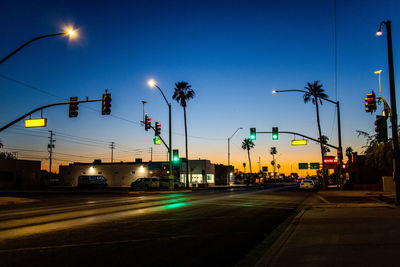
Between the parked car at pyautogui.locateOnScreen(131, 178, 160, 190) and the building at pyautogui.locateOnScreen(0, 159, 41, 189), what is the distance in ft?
73.5

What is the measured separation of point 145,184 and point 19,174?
24.4 m

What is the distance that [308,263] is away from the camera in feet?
19.2

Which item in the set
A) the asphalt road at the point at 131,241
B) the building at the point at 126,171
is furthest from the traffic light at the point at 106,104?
the building at the point at 126,171

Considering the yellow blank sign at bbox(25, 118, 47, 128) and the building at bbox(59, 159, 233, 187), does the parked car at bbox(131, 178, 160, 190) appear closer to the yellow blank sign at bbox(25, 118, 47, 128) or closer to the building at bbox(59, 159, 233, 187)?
the building at bbox(59, 159, 233, 187)

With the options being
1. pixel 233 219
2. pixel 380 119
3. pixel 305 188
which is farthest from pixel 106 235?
pixel 305 188

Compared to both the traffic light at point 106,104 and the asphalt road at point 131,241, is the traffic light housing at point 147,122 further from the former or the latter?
the asphalt road at point 131,241

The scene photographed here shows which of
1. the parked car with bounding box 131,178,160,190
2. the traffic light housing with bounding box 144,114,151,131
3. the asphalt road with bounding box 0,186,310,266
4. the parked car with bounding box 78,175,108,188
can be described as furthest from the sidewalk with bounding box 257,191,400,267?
the parked car with bounding box 78,175,108,188

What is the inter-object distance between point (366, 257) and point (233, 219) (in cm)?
734

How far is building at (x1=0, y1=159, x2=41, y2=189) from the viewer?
183ft

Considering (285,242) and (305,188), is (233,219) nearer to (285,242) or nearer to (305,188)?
(285,242)

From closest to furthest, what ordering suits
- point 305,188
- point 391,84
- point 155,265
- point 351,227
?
point 155,265 < point 351,227 < point 391,84 < point 305,188

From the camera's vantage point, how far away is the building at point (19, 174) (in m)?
55.8

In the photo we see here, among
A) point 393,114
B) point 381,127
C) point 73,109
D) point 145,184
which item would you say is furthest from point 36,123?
point 145,184

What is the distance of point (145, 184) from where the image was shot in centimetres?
4950
